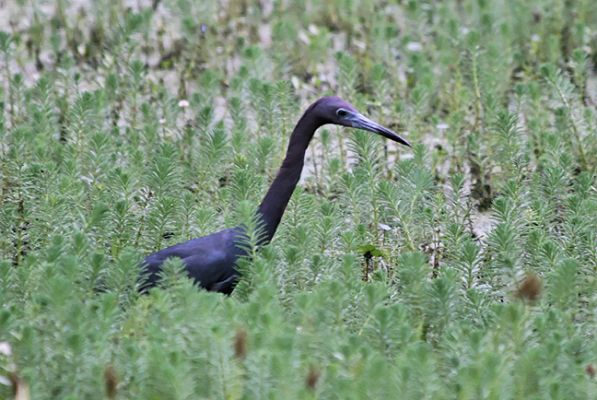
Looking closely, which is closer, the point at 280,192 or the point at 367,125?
the point at 280,192

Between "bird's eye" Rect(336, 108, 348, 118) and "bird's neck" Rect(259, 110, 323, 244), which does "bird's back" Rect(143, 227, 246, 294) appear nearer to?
"bird's neck" Rect(259, 110, 323, 244)

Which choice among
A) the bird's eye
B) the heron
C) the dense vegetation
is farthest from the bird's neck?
the bird's eye

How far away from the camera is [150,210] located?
5.73 meters

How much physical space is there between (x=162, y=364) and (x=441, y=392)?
2.74ft

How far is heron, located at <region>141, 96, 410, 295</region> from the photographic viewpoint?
208 inches

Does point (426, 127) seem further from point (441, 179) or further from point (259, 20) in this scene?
point (259, 20)

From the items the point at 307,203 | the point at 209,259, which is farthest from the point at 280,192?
the point at 209,259

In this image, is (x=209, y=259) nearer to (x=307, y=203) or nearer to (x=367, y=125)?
(x=307, y=203)

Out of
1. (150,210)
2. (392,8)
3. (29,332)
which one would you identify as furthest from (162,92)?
(29,332)

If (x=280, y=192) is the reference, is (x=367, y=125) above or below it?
above

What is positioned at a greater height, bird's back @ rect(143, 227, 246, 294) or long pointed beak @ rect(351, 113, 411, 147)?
long pointed beak @ rect(351, 113, 411, 147)

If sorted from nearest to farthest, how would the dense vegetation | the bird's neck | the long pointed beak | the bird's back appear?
the dense vegetation < the bird's back < the bird's neck < the long pointed beak

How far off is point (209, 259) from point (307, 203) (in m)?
0.63

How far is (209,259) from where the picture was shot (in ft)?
17.4
